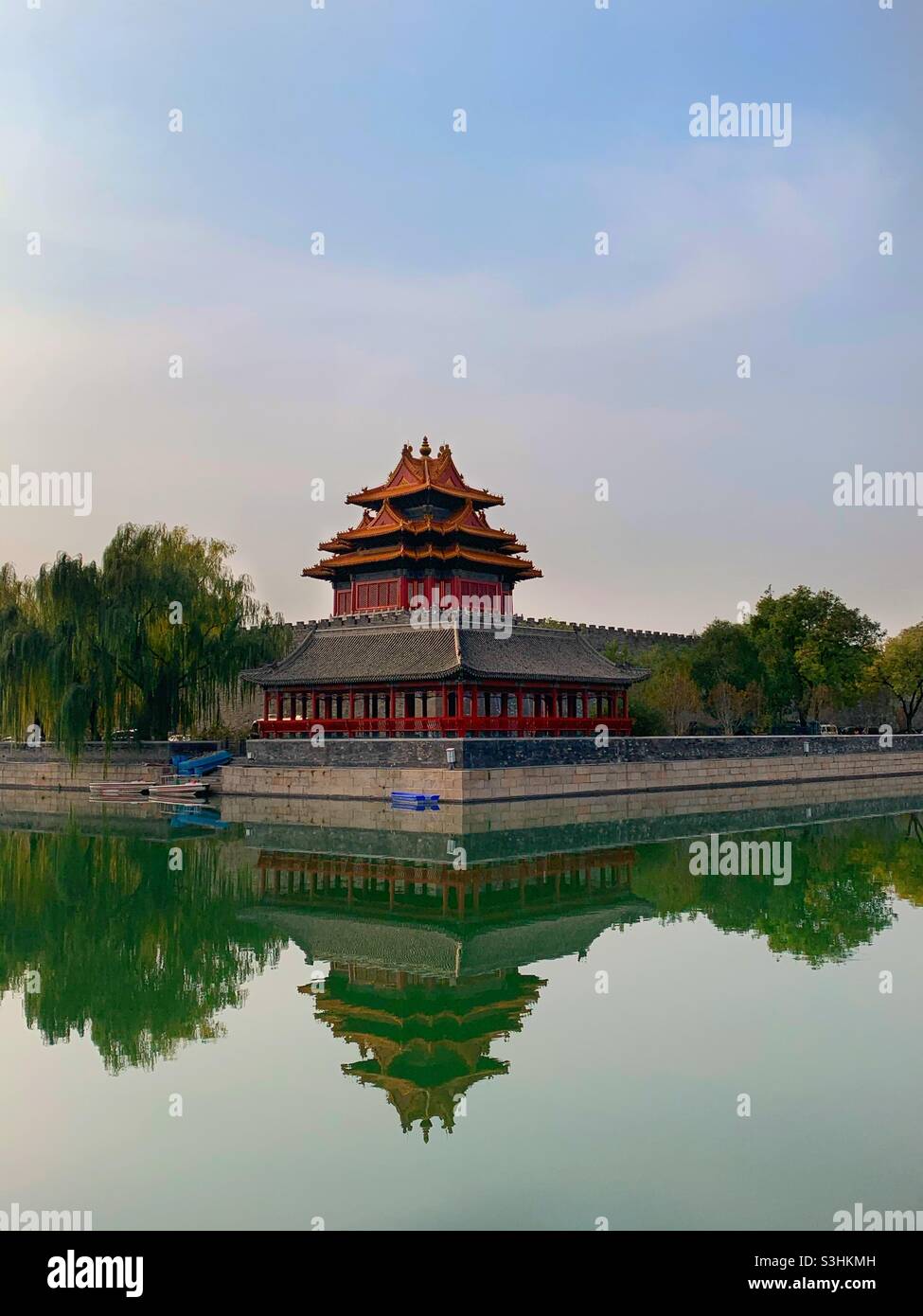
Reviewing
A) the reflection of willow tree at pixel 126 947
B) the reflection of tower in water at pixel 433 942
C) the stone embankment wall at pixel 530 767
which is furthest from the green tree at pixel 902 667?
the reflection of willow tree at pixel 126 947

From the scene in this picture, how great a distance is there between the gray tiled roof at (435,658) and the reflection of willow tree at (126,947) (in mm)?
9205

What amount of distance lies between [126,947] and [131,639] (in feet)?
62.7

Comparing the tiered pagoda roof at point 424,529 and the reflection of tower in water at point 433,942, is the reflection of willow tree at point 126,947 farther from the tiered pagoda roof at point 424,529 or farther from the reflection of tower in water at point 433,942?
the tiered pagoda roof at point 424,529

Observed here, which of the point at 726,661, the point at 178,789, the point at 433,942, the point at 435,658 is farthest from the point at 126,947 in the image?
the point at 726,661

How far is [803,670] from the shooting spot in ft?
134

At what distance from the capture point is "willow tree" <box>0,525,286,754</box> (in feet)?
99.0

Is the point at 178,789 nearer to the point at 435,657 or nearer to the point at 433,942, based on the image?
the point at 435,657

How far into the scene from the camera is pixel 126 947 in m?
13.2

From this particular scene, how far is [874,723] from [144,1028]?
156 ft

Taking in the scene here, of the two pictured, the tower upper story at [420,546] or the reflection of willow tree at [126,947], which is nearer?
the reflection of willow tree at [126,947]

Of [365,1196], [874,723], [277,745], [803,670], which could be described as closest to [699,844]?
[277,745]

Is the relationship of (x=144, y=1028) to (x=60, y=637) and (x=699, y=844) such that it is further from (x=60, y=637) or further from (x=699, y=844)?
(x=60, y=637)

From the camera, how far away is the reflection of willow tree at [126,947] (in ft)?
32.6

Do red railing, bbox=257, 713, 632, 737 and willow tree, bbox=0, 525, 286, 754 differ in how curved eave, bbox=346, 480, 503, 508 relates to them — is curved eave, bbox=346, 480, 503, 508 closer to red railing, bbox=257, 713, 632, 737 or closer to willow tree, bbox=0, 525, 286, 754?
willow tree, bbox=0, 525, 286, 754
